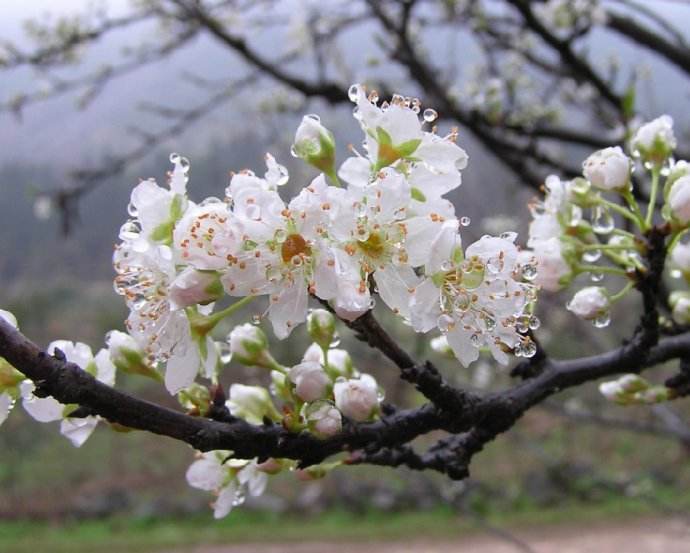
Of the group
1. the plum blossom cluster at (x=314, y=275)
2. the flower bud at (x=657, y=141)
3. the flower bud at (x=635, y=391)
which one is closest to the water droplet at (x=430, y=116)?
the plum blossom cluster at (x=314, y=275)

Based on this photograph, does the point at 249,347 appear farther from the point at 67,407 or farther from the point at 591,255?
the point at 591,255

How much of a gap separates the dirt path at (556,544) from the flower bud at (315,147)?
7450 mm

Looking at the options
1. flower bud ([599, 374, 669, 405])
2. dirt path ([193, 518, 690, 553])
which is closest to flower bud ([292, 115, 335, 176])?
flower bud ([599, 374, 669, 405])

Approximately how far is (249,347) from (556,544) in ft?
25.5

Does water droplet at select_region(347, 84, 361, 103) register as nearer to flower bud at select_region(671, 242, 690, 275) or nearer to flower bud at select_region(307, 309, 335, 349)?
flower bud at select_region(307, 309, 335, 349)

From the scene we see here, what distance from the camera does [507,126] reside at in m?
2.96

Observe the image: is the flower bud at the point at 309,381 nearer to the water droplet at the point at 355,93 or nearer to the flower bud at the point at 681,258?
the water droplet at the point at 355,93

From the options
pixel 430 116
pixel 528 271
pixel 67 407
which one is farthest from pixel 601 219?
pixel 67 407

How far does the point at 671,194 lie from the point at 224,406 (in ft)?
2.13

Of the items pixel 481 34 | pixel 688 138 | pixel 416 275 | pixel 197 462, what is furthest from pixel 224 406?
pixel 688 138

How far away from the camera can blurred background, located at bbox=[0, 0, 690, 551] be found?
10.2ft

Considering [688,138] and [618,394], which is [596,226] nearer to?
[618,394]

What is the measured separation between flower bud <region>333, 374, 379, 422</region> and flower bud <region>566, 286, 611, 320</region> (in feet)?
1.18

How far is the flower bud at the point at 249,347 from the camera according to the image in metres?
0.97
